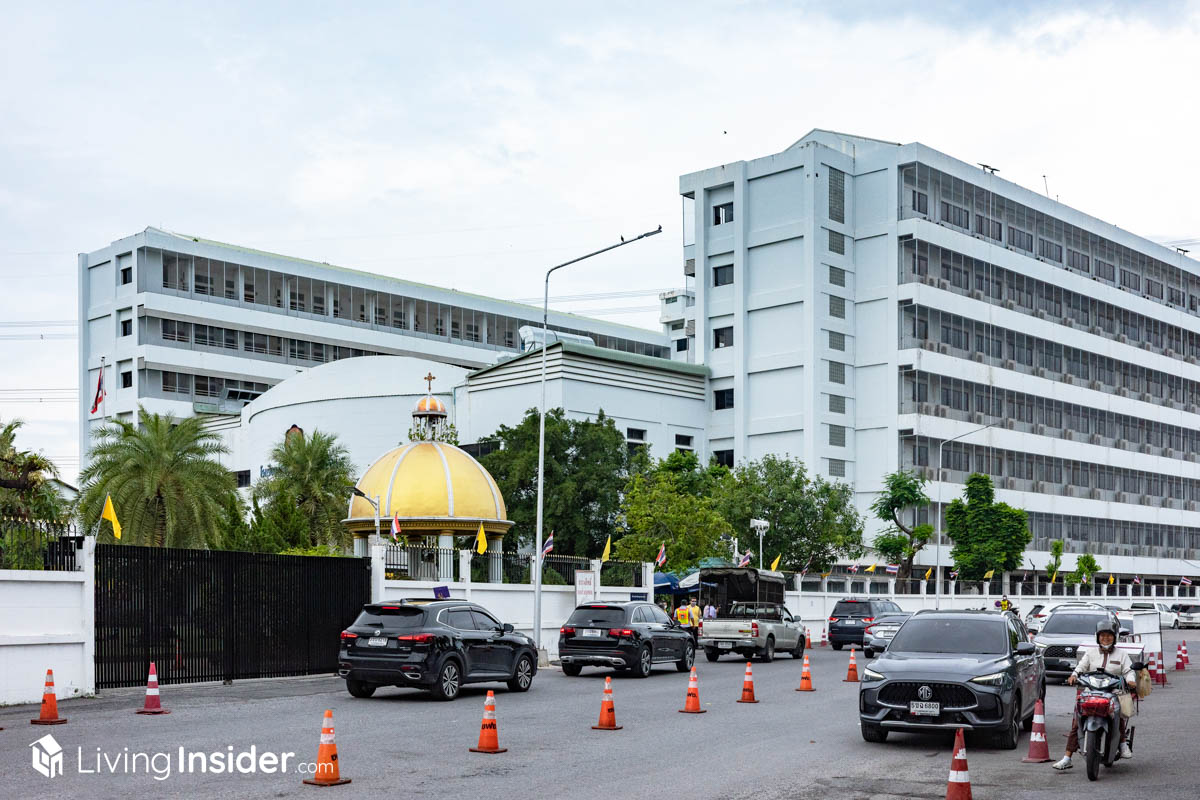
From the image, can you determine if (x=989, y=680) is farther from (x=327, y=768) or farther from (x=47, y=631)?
(x=47, y=631)

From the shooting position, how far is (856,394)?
242ft

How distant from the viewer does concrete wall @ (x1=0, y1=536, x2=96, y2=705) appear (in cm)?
2067

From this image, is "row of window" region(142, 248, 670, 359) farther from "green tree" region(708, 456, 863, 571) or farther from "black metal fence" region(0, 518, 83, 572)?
"black metal fence" region(0, 518, 83, 572)

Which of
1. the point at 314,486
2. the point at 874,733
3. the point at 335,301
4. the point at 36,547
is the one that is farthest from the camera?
the point at 335,301

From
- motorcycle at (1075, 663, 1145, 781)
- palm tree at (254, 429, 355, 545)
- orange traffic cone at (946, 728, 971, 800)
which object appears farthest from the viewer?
palm tree at (254, 429, 355, 545)

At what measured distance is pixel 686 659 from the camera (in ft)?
101

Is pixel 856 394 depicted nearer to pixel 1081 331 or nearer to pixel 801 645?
pixel 1081 331

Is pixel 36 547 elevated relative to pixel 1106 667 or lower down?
elevated

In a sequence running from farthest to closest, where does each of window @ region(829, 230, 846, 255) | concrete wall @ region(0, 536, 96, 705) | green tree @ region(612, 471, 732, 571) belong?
window @ region(829, 230, 846, 255)
green tree @ region(612, 471, 732, 571)
concrete wall @ region(0, 536, 96, 705)

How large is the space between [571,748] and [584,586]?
22279mm

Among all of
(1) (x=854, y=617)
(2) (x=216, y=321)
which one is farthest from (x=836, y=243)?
(2) (x=216, y=321)

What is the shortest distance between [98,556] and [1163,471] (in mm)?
85734

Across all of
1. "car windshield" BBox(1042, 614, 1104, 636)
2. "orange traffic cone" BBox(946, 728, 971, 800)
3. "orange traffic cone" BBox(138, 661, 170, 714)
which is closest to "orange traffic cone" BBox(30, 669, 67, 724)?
"orange traffic cone" BBox(138, 661, 170, 714)

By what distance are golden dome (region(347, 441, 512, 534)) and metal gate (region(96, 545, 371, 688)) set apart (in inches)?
520
